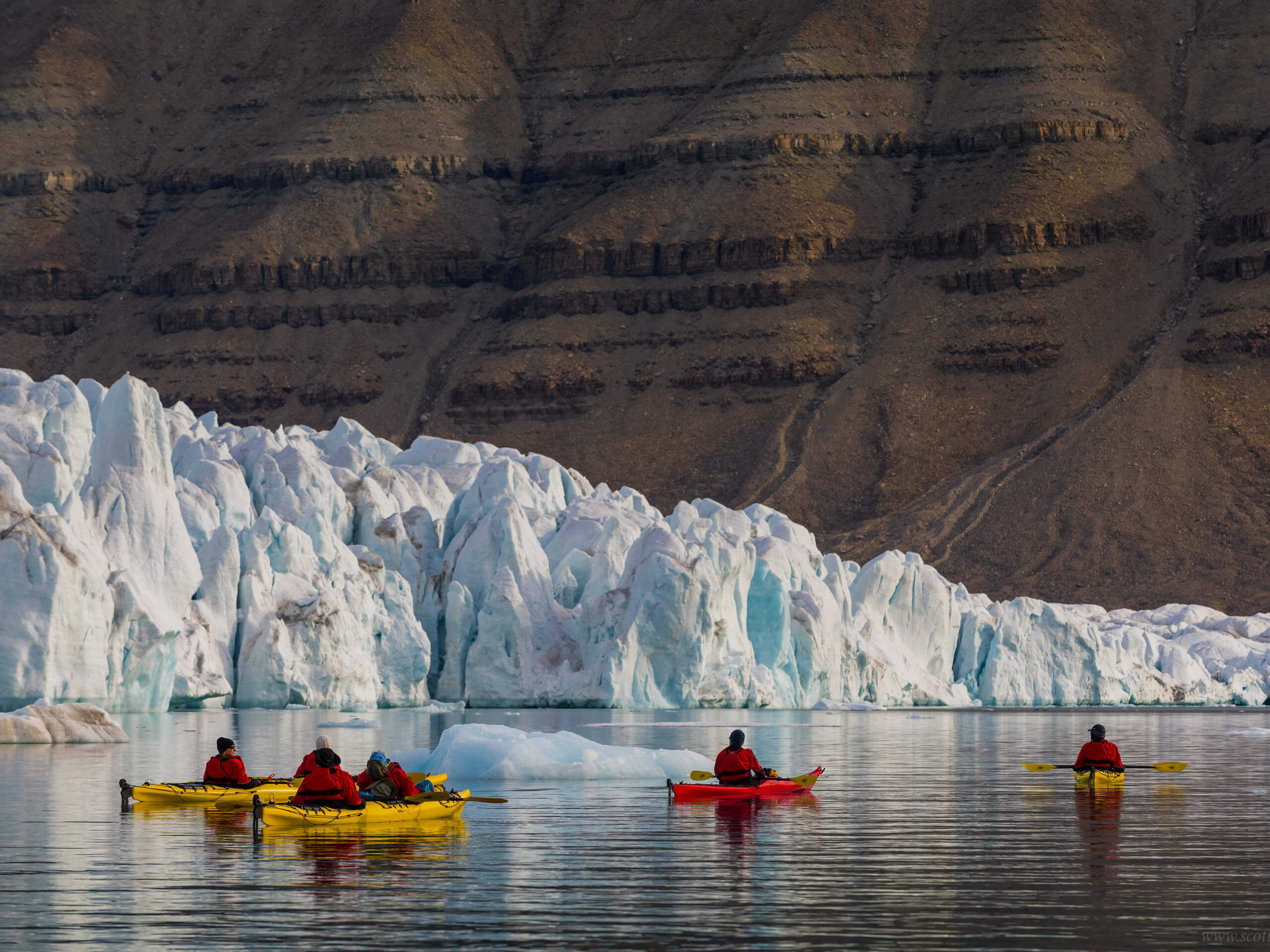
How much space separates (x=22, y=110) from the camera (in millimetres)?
178250

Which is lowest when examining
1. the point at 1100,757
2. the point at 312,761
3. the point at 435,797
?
the point at 435,797

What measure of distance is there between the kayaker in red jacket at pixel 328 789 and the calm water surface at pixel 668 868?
0.37m

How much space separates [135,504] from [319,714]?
7139 mm

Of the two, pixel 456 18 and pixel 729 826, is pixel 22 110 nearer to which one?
pixel 456 18

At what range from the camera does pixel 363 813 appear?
22.7 metres

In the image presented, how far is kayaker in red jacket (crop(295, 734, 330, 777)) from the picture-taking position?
22.2m

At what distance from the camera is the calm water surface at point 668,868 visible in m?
16.1

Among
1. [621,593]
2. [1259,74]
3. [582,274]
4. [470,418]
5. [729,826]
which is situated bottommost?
[729,826]

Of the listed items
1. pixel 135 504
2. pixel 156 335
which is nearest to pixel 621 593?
pixel 135 504

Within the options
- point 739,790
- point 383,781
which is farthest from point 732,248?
point 383,781

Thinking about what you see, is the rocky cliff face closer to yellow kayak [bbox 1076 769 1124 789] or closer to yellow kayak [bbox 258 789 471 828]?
yellow kayak [bbox 1076 769 1124 789]

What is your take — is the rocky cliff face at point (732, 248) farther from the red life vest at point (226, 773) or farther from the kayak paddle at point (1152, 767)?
the red life vest at point (226, 773)

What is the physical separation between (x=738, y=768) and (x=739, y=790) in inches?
11.0

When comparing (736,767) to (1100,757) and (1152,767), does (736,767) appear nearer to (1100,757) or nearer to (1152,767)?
(1100,757)
